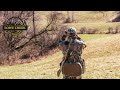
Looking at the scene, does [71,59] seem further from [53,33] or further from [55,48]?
[53,33]

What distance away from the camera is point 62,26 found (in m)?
23.6

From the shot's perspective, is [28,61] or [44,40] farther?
[44,40]

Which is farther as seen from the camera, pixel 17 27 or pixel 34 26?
pixel 34 26

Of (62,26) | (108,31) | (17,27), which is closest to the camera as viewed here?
(17,27)

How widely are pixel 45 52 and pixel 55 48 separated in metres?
0.78

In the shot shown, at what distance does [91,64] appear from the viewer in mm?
18297

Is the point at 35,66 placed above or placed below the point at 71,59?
below

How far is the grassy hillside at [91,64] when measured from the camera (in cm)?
1526

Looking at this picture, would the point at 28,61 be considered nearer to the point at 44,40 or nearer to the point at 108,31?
the point at 44,40

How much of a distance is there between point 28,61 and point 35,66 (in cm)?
203

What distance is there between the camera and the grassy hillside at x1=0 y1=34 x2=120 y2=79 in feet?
50.1
